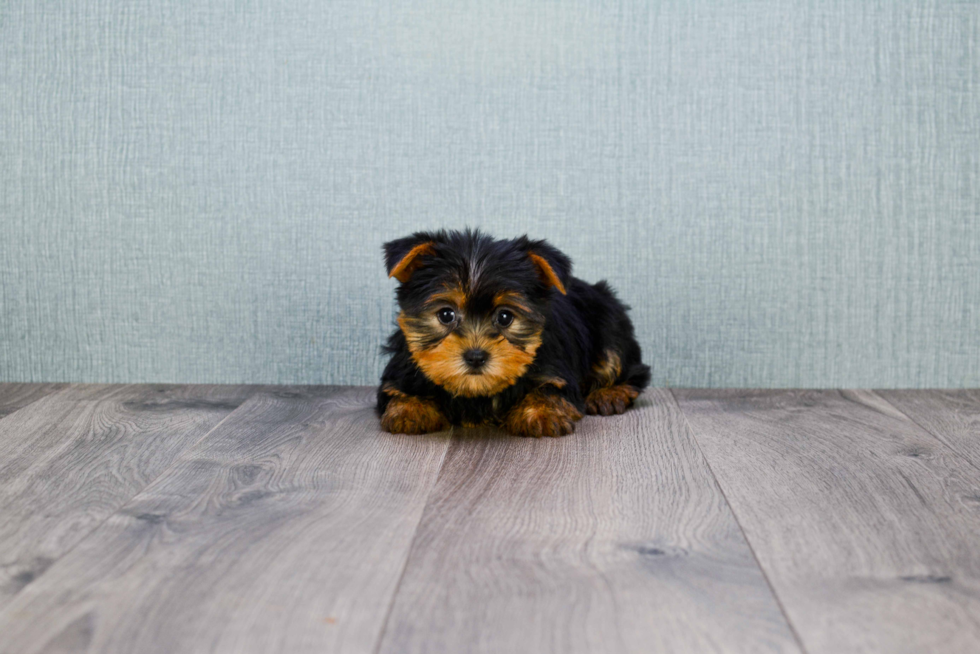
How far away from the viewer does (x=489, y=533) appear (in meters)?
1.67

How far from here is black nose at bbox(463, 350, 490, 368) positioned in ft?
7.67

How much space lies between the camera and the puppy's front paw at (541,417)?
2.48 meters

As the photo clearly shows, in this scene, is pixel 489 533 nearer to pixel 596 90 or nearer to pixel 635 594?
pixel 635 594

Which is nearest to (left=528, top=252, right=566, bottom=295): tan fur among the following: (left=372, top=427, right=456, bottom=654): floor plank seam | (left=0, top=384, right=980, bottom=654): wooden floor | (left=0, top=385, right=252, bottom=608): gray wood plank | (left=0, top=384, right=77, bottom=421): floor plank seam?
(left=0, top=384, right=980, bottom=654): wooden floor

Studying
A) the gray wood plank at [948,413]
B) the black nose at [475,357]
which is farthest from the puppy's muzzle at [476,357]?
the gray wood plank at [948,413]

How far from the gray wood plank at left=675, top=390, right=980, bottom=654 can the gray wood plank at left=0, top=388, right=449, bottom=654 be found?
27.3 inches

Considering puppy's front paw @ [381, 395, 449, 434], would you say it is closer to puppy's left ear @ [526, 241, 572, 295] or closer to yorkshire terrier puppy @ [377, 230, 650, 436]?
yorkshire terrier puppy @ [377, 230, 650, 436]

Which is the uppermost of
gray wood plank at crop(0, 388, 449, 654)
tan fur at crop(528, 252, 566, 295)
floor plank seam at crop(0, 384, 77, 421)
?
tan fur at crop(528, 252, 566, 295)

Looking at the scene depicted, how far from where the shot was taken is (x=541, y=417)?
98.0 inches

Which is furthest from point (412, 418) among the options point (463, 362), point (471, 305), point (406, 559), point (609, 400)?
point (406, 559)

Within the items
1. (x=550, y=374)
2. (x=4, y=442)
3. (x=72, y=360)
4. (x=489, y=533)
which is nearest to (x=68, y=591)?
(x=489, y=533)

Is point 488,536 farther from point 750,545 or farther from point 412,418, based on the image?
point 412,418

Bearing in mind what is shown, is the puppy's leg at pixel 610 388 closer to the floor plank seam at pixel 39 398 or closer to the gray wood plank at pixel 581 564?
the gray wood plank at pixel 581 564

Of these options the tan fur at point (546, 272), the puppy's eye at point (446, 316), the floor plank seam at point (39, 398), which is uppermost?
the tan fur at point (546, 272)
